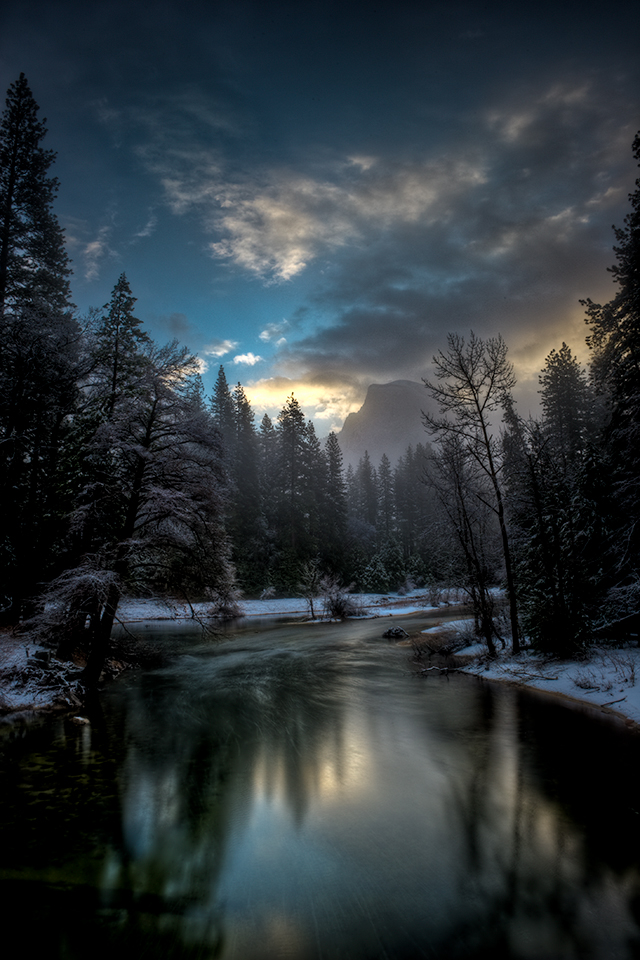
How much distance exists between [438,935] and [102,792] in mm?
6773

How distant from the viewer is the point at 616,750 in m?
9.20

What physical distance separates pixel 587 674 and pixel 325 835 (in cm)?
1008

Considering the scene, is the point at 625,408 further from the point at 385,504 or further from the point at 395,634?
the point at 385,504

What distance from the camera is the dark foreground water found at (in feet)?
15.8

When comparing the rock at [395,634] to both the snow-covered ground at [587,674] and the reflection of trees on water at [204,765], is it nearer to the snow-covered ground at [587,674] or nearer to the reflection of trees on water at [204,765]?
the reflection of trees on water at [204,765]

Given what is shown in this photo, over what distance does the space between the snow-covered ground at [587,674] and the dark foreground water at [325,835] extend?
33.7 inches

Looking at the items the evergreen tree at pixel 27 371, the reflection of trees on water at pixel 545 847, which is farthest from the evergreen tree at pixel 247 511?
the reflection of trees on water at pixel 545 847

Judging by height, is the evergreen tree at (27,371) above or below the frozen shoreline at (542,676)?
above

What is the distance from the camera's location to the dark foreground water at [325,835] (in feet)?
15.8

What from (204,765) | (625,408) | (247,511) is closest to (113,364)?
(204,765)

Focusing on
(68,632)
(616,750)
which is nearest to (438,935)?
(616,750)

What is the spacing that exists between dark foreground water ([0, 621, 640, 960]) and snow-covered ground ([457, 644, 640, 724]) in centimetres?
86

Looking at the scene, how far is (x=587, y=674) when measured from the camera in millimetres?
13125

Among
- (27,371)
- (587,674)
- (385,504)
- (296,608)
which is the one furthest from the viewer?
(385,504)
